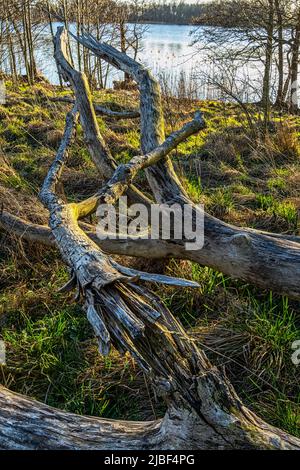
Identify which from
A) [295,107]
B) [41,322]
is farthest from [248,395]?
[295,107]

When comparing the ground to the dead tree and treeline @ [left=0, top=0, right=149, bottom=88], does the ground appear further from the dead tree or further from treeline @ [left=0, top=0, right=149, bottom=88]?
treeline @ [left=0, top=0, right=149, bottom=88]

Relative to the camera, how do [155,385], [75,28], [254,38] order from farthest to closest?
[75,28] → [254,38] → [155,385]

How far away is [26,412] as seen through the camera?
70.7 inches
